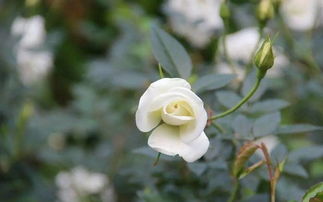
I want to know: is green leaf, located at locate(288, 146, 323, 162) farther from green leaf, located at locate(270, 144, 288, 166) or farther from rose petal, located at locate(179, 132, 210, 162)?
rose petal, located at locate(179, 132, 210, 162)

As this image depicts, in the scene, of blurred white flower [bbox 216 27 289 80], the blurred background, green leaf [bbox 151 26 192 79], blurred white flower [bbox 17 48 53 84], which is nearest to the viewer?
green leaf [bbox 151 26 192 79]

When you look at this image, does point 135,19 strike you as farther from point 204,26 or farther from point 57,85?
point 57,85

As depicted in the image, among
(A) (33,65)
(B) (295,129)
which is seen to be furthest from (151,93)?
(A) (33,65)

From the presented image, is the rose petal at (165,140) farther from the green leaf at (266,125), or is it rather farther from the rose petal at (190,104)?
the green leaf at (266,125)

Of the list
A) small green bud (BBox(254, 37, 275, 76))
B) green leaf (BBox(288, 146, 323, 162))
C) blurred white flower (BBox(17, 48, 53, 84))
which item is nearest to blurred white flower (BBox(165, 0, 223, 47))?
blurred white flower (BBox(17, 48, 53, 84))

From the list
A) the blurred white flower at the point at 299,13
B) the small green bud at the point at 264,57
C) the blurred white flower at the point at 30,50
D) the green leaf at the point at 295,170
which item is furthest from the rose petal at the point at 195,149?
the blurred white flower at the point at 299,13

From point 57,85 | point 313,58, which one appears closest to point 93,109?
point 313,58
